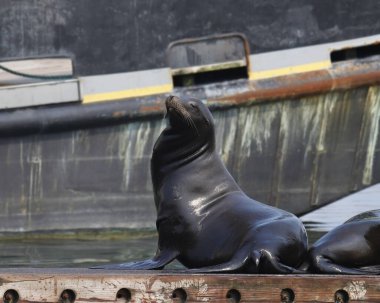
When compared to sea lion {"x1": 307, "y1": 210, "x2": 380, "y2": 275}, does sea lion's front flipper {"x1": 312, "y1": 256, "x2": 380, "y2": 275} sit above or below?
below

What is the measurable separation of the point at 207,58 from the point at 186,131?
18.8 feet

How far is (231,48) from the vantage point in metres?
11.7

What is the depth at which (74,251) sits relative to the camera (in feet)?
35.3

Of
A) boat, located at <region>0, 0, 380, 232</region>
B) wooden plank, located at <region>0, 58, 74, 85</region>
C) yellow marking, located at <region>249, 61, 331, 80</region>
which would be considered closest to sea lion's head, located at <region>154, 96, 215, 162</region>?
boat, located at <region>0, 0, 380, 232</region>

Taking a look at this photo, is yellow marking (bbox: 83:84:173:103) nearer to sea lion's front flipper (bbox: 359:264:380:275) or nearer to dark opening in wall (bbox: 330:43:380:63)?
dark opening in wall (bbox: 330:43:380:63)

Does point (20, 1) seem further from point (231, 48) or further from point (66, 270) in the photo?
point (66, 270)

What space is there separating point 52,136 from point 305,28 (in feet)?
9.36

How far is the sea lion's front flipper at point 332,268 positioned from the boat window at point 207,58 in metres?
6.44

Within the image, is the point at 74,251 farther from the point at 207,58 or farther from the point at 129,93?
the point at 207,58

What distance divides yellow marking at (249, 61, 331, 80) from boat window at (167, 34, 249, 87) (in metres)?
0.12

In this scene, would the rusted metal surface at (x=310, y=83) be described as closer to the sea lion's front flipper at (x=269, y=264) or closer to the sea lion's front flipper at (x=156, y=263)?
the sea lion's front flipper at (x=156, y=263)

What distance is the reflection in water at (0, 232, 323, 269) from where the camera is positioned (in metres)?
9.61

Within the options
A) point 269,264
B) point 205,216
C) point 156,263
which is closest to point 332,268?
point 269,264

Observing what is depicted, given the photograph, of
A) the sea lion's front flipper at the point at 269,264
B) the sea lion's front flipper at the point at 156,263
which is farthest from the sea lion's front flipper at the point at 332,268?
the sea lion's front flipper at the point at 156,263
